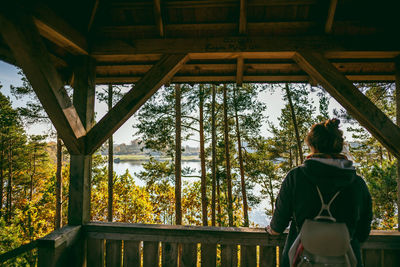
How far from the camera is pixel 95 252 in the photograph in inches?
77.9

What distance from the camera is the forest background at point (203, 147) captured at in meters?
9.42

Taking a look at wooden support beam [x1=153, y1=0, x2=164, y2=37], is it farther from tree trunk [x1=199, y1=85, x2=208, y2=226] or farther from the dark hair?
tree trunk [x1=199, y1=85, x2=208, y2=226]

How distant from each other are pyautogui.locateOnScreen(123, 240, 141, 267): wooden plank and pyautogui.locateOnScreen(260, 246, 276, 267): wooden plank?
1149 mm

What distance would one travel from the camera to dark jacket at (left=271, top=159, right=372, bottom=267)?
1.06 m

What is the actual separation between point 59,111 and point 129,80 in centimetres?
130

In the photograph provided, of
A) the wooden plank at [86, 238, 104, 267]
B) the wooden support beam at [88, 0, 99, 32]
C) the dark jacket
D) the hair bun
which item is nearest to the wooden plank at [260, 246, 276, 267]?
the dark jacket

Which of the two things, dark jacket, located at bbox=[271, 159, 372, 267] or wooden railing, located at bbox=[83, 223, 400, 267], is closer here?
dark jacket, located at bbox=[271, 159, 372, 267]

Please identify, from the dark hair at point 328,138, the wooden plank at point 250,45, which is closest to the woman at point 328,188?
the dark hair at point 328,138

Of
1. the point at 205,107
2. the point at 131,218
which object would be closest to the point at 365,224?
the point at 205,107

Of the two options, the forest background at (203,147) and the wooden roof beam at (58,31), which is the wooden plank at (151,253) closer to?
the wooden roof beam at (58,31)

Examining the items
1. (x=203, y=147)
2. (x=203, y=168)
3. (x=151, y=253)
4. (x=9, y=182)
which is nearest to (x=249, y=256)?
(x=151, y=253)

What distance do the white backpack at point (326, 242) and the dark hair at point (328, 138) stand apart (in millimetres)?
244

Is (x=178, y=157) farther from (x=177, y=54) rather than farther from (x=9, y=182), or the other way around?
(x=9, y=182)

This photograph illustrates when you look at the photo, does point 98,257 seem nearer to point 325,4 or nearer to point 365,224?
point 365,224
